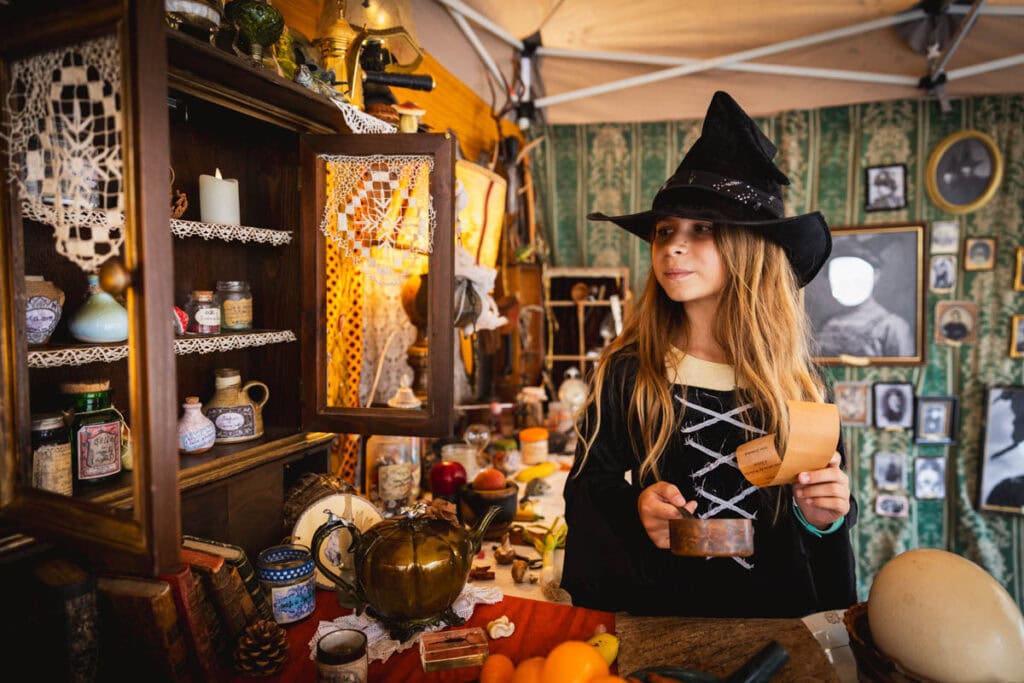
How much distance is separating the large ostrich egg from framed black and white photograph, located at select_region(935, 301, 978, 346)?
3052 millimetres

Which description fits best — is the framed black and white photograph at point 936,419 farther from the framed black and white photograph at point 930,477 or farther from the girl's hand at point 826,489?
the girl's hand at point 826,489

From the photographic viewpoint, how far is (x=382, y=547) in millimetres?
1305

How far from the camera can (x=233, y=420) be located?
1653 mm

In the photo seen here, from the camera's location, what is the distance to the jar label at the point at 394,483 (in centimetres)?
202

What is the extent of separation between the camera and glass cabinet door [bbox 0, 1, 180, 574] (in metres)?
0.80

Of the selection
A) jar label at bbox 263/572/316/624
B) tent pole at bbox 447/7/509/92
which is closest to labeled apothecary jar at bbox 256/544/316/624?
jar label at bbox 263/572/316/624

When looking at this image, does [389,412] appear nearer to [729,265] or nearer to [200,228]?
A: [200,228]

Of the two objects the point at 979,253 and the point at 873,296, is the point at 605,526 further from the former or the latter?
the point at 979,253

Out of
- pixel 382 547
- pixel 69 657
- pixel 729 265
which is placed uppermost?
pixel 729 265

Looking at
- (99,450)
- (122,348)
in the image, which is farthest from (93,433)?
(122,348)

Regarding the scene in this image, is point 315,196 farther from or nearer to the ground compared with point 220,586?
farther from the ground

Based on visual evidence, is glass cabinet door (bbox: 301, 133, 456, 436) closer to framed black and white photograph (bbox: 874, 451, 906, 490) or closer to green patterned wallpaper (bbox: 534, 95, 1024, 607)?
green patterned wallpaper (bbox: 534, 95, 1024, 607)

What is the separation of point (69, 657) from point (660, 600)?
1.24 meters

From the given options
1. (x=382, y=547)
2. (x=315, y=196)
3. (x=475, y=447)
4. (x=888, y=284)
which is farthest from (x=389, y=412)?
(x=888, y=284)
